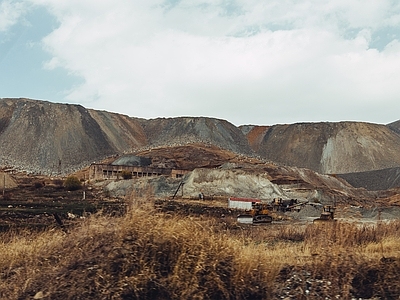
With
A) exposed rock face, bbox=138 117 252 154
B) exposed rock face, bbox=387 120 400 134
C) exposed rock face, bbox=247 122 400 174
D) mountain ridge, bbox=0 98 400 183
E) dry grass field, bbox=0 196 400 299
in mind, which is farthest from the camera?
exposed rock face, bbox=387 120 400 134

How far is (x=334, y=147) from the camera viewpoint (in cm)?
12362

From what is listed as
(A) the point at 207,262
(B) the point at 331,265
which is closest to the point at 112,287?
(A) the point at 207,262

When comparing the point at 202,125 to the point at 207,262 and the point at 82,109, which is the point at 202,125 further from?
the point at 207,262

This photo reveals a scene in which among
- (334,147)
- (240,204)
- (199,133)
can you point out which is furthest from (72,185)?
(334,147)

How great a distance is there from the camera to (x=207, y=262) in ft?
23.7

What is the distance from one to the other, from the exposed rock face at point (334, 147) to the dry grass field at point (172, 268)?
113 meters

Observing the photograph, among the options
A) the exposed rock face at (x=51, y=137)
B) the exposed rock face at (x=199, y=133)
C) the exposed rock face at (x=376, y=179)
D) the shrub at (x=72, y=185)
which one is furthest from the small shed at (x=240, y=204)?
the exposed rock face at (x=199, y=133)

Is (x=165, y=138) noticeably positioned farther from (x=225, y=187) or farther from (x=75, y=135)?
(x=225, y=187)

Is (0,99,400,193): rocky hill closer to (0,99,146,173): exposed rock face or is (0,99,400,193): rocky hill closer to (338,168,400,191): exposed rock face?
(0,99,146,173): exposed rock face

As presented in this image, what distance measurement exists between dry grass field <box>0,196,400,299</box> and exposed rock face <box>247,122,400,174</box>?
113m

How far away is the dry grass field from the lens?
6949 mm

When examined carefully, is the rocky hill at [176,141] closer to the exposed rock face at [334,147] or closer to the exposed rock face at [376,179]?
the exposed rock face at [334,147]

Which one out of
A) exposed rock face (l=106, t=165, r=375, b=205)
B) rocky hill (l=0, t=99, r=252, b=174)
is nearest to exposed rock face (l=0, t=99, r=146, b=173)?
rocky hill (l=0, t=99, r=252, b=174)

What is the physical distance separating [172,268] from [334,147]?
4743 inches
